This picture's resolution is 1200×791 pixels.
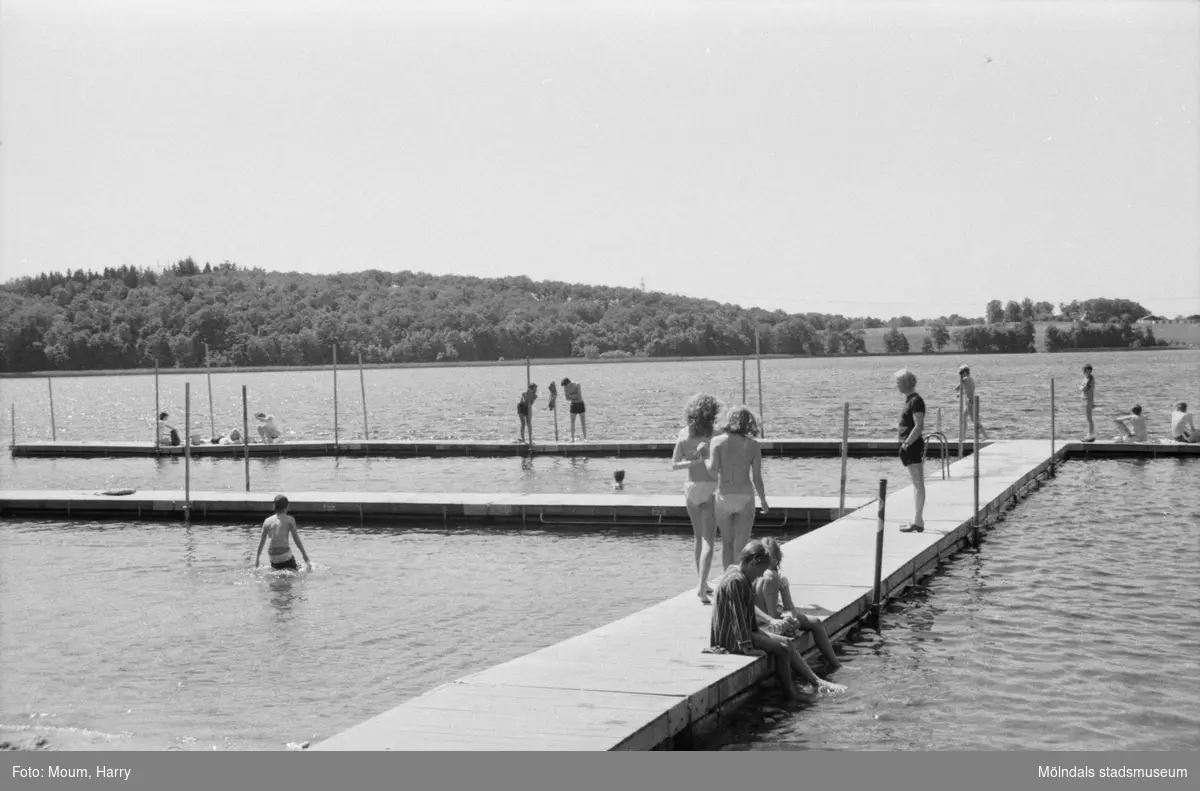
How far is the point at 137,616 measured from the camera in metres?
14.3

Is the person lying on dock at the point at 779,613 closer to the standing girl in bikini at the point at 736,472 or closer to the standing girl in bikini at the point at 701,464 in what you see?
the standing girl in bikini at the point at 736,472

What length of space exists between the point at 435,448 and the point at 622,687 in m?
27.3

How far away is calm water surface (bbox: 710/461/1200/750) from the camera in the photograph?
924 cm

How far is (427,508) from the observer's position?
69.1 feet

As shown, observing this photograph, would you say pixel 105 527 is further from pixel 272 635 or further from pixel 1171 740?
pixel 1171 740

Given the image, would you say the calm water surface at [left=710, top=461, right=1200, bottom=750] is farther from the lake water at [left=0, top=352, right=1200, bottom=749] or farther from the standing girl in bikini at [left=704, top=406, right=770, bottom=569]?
the standing girl in bikini at [left=704, top=406, right=770, bottom=569]

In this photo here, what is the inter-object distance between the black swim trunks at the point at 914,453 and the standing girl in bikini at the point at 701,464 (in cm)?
427

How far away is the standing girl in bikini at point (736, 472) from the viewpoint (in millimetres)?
11125

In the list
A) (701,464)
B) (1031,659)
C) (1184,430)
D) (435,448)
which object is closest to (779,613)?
(701,464)

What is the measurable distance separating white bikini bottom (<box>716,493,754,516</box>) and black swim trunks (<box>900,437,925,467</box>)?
14.6 feet

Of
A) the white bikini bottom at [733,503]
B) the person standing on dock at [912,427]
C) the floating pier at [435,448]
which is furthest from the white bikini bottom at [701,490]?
the floating pier at [435,448]

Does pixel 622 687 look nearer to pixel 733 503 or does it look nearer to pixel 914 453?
pixel 733 503
